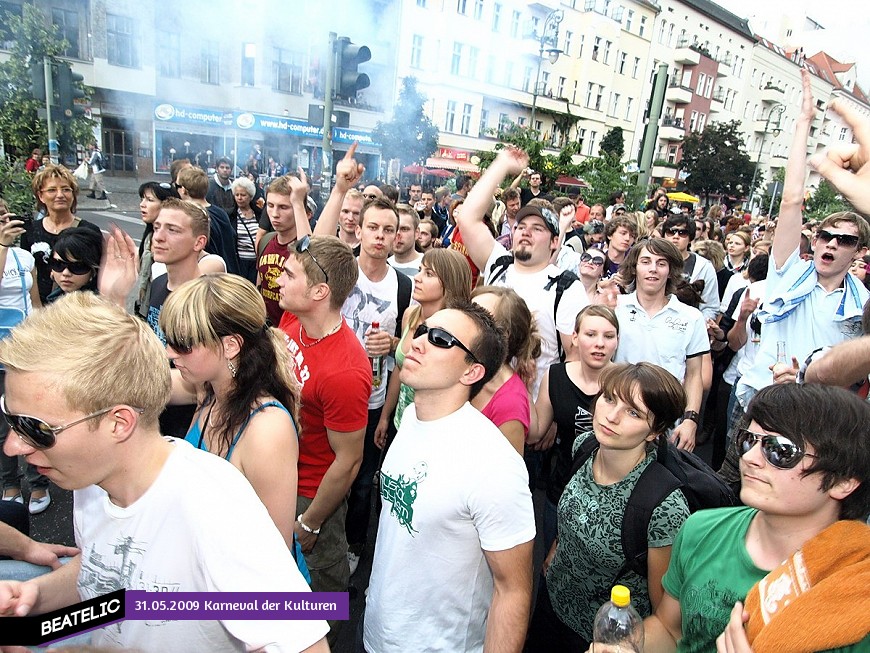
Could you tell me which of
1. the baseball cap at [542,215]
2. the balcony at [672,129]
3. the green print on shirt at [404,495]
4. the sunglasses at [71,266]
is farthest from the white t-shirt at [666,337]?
the balcony at [672,129]

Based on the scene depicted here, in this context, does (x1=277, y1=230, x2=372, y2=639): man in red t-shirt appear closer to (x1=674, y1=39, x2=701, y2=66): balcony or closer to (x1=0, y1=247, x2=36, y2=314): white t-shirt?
(x1=0, y1=247, x2=36, y2=314): white t-shirt

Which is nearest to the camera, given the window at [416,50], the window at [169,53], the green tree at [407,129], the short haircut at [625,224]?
the short haircut at [625,224]

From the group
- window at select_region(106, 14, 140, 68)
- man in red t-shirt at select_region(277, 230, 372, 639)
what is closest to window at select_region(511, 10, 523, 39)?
window at select_region(106, 14, 140, 68)

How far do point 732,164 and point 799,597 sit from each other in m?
47.1

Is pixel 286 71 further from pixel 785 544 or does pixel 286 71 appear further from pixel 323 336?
pixel 785 544

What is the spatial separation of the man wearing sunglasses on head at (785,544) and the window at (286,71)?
33.9 metres

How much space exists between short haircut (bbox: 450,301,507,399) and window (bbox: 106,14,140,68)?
3015 centimetres

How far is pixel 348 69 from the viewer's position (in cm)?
607

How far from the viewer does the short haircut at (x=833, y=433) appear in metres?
1.38

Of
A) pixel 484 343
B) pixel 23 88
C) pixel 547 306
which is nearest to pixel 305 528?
pixel 484 343

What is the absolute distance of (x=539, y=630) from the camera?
2291mm

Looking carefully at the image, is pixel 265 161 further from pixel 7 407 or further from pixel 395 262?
pixel 7 407

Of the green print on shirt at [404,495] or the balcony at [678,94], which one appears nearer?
the green print on shirt at [404,495]

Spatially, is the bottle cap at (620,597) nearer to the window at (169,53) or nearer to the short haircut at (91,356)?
the short haircut at (91,356)
